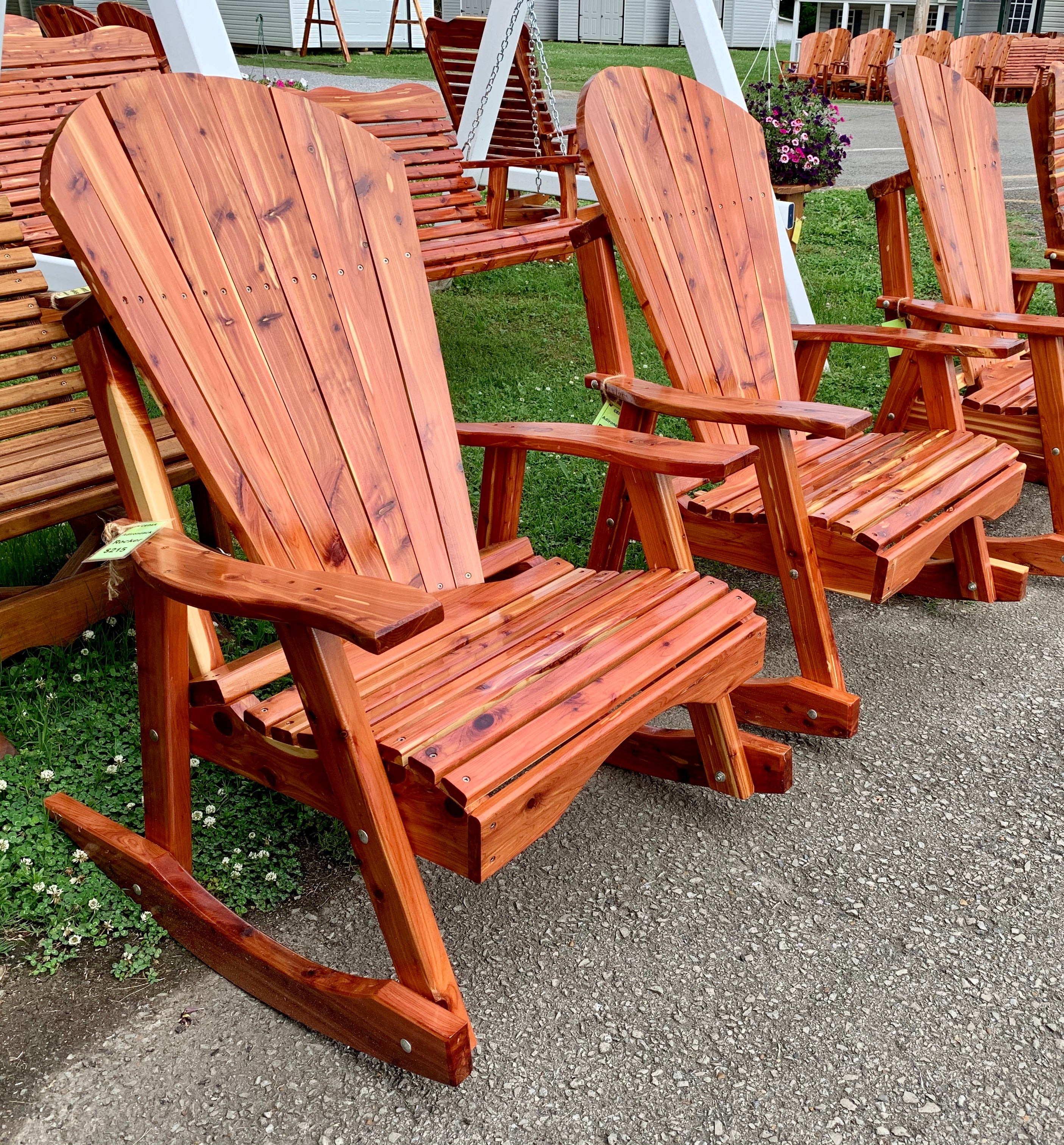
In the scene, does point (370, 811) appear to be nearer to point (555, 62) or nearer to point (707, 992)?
point (707, 992)

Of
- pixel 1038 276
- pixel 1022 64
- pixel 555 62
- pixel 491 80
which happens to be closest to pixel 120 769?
pixel 1038 276

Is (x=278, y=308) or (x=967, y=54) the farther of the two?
(x=967, y=54)

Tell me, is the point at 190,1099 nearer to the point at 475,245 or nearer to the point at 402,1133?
the point at 402,1133

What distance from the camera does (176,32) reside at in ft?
9.53

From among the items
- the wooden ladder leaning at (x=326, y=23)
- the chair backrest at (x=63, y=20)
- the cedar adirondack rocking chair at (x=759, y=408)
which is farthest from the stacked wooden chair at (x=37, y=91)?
the wooden ladder leaning at (x=326, y=23)

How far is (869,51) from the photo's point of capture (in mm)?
18391

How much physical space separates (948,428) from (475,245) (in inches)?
71.9

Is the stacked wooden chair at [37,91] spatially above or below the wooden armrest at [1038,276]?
above

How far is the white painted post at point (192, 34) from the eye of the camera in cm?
288

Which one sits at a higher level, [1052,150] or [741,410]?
[1052,150]

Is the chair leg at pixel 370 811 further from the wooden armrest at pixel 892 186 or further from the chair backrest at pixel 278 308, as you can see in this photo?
the wooden armrest at pixel 892 186

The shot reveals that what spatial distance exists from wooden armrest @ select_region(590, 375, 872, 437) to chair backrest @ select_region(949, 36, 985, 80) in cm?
1288

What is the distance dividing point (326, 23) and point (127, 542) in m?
15.7

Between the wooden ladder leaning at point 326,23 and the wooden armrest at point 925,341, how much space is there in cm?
1341
